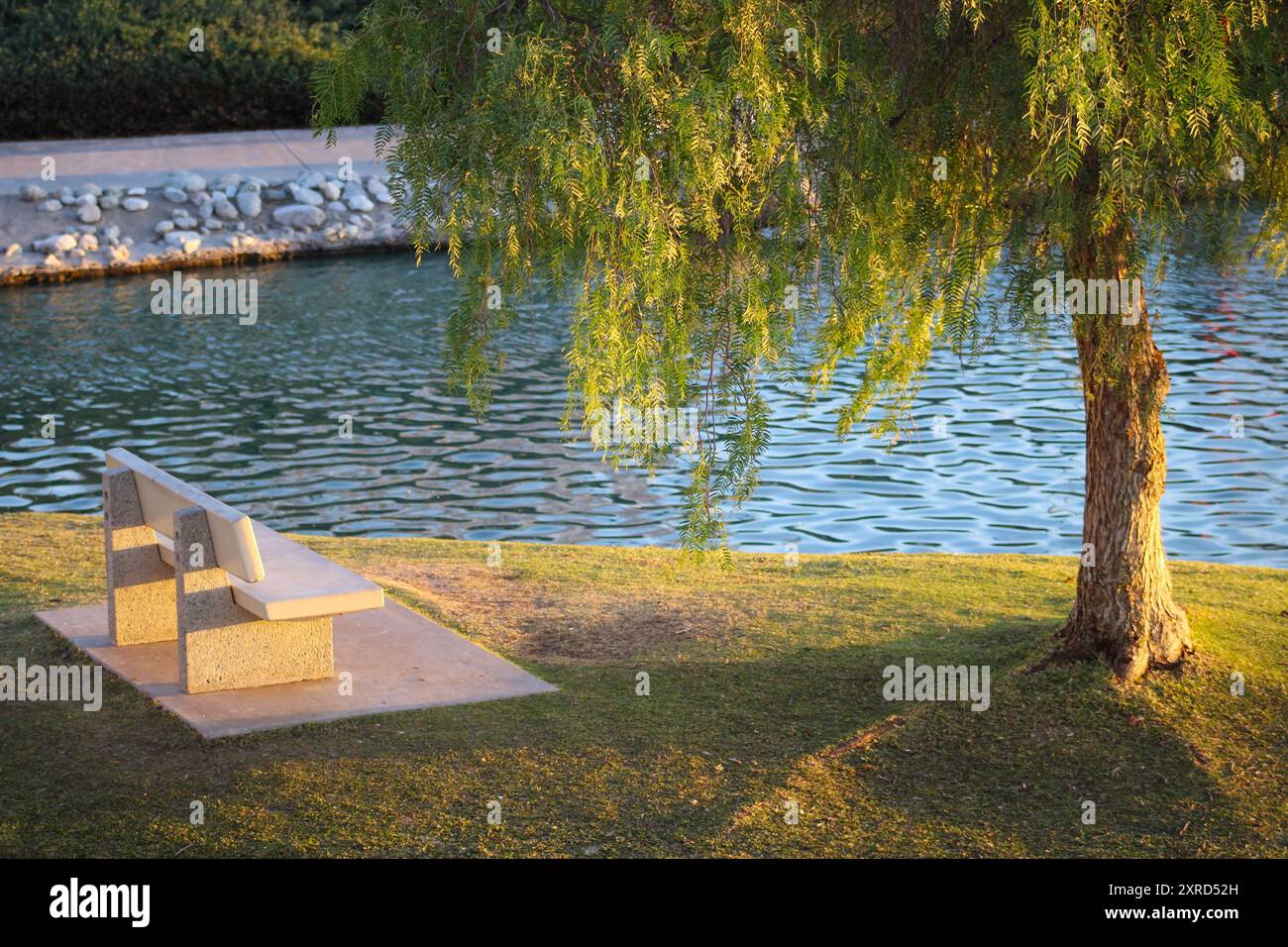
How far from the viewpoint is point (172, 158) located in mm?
28219

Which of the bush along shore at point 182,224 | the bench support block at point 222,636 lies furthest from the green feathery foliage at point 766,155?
the bush along shore at point 182,224

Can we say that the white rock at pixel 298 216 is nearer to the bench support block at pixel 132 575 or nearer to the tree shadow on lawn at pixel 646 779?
the bench support block at pixel 132 575

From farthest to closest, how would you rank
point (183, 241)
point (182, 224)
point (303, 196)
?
1. point (303, 196)
2. point (182, 224)
3. point (183, 241)

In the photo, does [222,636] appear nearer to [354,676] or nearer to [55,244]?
[354,676]

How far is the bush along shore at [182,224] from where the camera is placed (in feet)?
80.9

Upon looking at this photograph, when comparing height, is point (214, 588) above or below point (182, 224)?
below

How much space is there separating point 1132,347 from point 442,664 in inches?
145

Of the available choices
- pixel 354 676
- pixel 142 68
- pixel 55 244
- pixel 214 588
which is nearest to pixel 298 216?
pixel 55 244

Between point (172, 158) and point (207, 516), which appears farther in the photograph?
point (172, 158)

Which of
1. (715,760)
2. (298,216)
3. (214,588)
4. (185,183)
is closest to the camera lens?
(715,760)

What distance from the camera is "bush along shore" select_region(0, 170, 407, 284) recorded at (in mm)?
24672

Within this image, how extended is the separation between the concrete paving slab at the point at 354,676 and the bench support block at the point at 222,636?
7cm

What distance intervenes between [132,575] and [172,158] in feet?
74.0

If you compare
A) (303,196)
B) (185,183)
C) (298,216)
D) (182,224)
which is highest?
(185,183)
